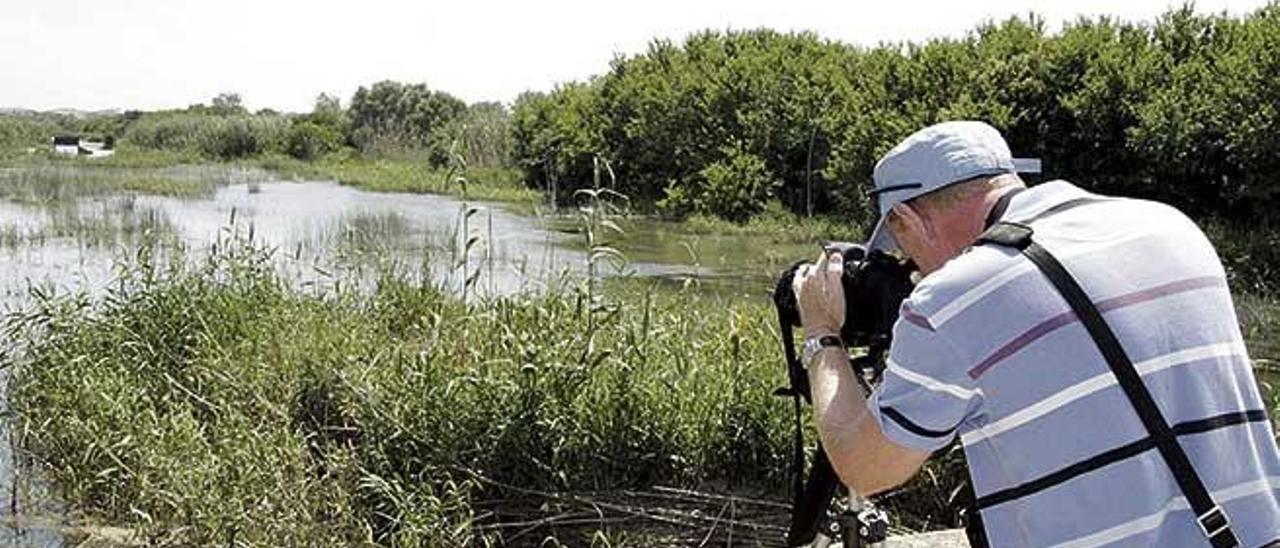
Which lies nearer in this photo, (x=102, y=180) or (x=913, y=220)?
(x=913, y=220)

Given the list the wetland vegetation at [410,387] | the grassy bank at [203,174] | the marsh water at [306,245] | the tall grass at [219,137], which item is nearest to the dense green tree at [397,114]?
the grassy bank at [203,174]

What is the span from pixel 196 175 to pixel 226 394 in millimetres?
24295

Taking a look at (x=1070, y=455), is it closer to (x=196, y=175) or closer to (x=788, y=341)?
(x=788, y=341)

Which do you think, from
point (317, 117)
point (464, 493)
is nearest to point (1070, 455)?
point (464, 493)

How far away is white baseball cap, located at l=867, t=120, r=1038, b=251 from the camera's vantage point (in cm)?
148

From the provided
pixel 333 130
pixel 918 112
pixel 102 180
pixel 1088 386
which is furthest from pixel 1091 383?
pixel 333 130

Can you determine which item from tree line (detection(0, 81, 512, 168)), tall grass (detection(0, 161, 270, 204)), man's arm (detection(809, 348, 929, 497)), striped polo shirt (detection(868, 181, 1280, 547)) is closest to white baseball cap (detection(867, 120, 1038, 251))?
striped polo shirt (detection(868, 181, 1280, 547))

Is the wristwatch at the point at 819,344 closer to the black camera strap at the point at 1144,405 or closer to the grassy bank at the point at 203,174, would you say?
the black camera strap at the point at 1144,405

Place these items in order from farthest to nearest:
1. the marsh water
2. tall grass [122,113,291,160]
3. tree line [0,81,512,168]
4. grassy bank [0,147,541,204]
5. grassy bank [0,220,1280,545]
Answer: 1. tall grass [122,113,291,160]
2. tree line [0,81,512,168]
3. grassy bank [0,147,541,204]
4. the marsh water
5. grassy bank [0,220,1280,545]

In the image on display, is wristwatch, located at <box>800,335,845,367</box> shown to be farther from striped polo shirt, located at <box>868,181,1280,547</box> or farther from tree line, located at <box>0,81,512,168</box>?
tree line, located at <box>0,81,512,168</box>

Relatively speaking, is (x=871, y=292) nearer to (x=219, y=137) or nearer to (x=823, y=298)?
(x=823, y=298)

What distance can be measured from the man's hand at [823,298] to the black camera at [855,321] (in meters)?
0.01

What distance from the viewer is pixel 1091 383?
1321 mm

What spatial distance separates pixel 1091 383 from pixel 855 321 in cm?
46
